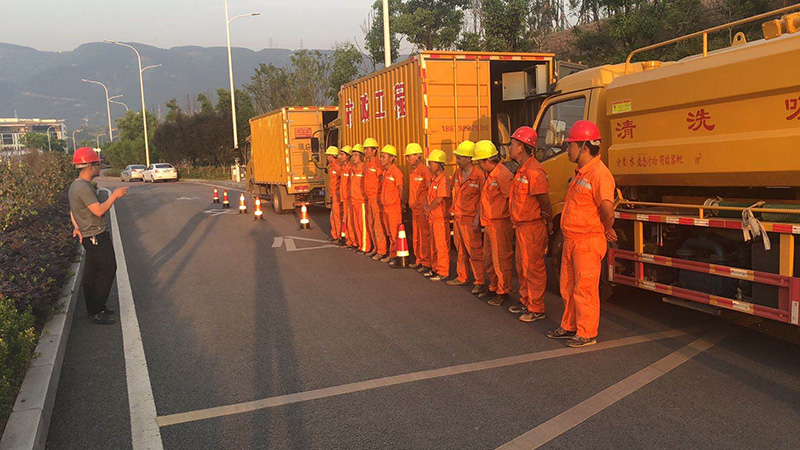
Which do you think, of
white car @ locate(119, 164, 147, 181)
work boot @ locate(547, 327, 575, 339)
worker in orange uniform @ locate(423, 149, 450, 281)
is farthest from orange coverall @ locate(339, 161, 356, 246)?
white car @ locate(119, 164, 147, 181)

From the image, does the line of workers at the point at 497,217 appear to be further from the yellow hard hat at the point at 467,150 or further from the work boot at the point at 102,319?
the work boot at the point at 102,319

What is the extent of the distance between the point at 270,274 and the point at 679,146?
19.6 feet

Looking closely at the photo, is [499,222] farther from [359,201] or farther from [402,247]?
[359,201]

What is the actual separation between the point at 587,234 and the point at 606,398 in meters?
1.49

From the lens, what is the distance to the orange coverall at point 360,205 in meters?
10.7

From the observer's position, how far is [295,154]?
17312 millimetres

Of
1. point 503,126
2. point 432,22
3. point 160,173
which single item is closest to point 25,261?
point 503,126

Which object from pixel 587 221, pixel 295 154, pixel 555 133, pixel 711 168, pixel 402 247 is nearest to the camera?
pixel 711 168

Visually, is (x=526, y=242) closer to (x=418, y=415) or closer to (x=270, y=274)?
(x=418, y=415)

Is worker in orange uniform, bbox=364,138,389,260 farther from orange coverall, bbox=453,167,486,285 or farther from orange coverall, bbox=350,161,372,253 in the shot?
orange coverall, bbox=453,167,486,285

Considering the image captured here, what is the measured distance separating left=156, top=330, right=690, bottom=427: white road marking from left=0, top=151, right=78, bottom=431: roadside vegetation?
1208 millimetres

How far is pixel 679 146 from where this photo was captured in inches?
203

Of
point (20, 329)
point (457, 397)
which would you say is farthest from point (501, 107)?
point (20, 329)

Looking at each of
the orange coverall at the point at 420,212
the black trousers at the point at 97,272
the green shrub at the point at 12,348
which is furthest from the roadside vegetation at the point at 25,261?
the orange coverall at the point at 420,212
